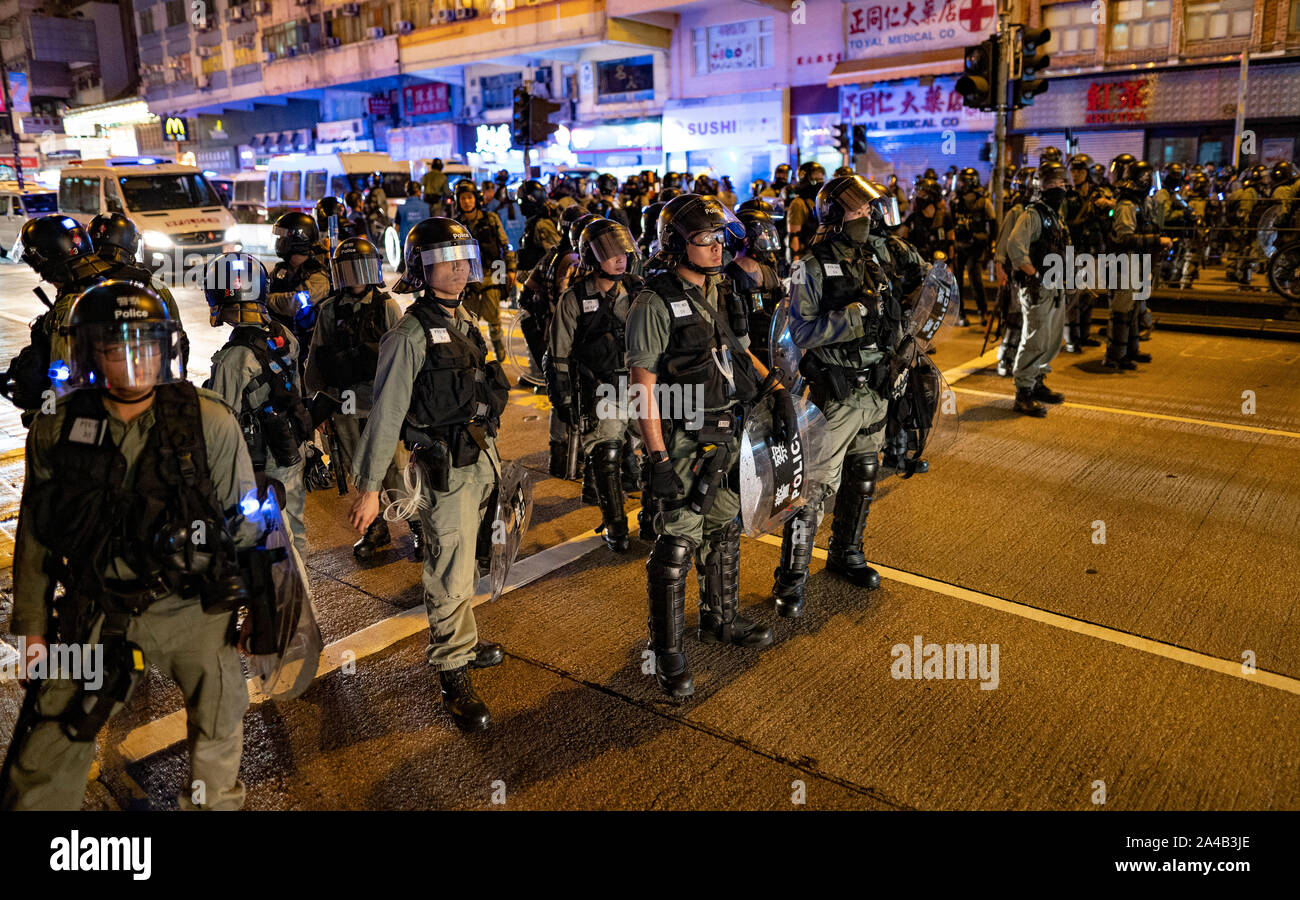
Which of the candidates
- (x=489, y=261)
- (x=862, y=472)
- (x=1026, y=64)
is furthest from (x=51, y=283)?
(x=1026, y=64)

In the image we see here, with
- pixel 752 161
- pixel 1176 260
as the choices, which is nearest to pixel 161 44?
pixel 752 161

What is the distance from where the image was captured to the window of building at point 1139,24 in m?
22.2

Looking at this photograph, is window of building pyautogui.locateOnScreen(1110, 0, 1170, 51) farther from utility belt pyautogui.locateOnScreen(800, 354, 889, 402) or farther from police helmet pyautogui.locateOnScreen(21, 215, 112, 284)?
police helmet pyautogui.locateOnScreen(21, 215, 112, 284)

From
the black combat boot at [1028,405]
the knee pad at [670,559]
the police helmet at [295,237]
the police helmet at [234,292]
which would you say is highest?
the police helmet at [295,237]

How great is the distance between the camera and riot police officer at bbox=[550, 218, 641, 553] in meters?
5.66

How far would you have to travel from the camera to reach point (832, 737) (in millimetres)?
3707

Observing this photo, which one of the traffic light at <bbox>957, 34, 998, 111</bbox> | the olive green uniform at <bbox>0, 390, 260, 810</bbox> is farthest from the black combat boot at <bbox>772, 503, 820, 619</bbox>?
the traffic light at <bbox>957, 34, 998, 111</bbox>

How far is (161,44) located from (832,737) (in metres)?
65.3

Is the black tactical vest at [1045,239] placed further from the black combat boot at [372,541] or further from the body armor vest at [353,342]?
the black combat boot at [372,541]

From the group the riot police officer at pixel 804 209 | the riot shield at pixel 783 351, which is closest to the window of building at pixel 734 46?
the riot police officer at pixel 804 209

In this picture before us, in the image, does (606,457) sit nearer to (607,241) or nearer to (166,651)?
(607,241)

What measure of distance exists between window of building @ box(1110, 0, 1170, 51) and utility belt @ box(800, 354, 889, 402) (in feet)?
74.5

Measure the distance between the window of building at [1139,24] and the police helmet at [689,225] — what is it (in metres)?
23.6

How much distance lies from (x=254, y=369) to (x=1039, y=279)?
21.6ft
